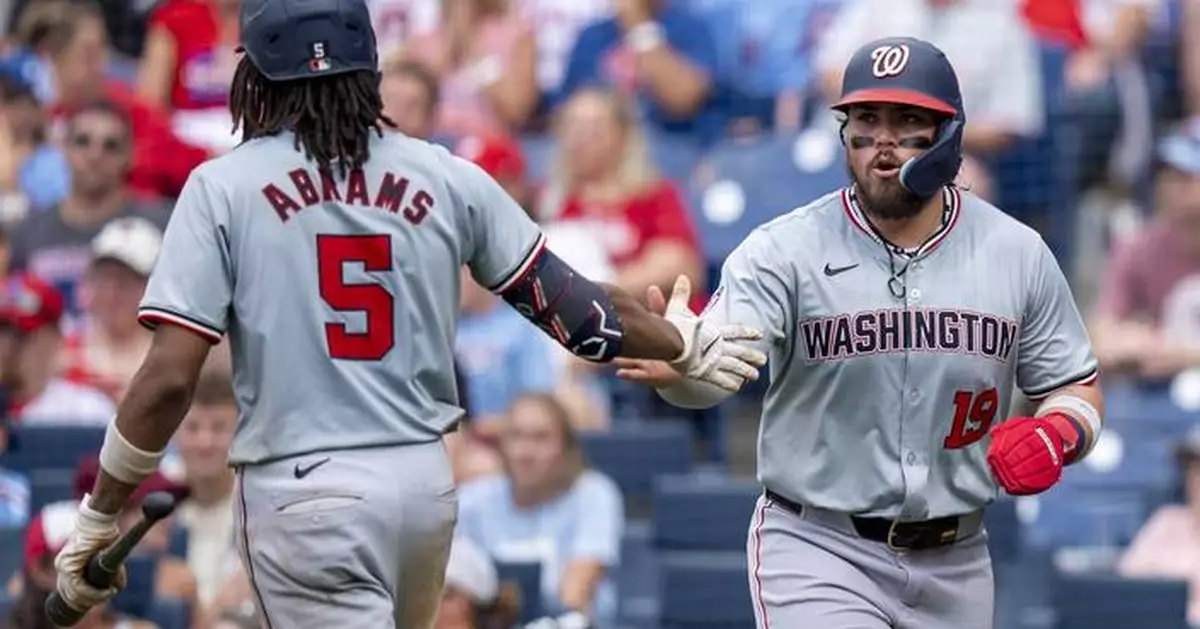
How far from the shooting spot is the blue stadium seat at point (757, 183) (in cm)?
1102

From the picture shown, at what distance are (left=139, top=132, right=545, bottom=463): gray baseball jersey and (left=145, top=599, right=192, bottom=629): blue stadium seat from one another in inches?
115

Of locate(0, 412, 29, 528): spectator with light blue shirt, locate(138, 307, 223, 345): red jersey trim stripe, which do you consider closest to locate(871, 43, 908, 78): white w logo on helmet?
locate(138, 307, 223, 345): red jersey trim stripe

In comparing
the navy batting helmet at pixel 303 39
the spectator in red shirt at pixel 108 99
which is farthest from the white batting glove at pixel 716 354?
the spectator in red shirt at pixel 108 99

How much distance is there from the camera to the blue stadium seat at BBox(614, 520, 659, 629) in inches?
376

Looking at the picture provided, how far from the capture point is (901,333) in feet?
19.3

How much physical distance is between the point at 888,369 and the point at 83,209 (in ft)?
19.4

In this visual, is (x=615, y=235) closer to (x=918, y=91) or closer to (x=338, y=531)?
(x=918, y=91)

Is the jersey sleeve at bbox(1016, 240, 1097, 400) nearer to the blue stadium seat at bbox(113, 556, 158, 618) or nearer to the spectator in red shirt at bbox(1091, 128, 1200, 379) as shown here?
the blue stadium seat at bbox(113, 556, 158, 618)

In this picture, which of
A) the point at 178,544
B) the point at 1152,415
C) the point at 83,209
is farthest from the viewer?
the point at 83,209

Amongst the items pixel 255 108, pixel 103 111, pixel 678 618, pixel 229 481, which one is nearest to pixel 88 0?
pixel 103 111

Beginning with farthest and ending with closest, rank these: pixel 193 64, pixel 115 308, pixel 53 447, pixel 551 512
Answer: pixel 193 64
pixel 115 308
pixel 53 447
pixel 551 512

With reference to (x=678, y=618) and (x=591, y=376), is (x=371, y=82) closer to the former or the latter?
(x=678, y=618)

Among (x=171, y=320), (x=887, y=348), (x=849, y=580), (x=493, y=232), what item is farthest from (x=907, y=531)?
(x=171, y=320)

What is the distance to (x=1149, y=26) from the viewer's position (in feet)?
42.0
